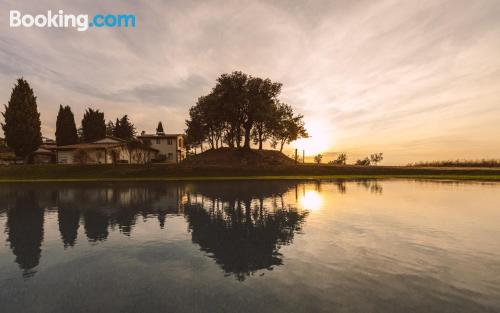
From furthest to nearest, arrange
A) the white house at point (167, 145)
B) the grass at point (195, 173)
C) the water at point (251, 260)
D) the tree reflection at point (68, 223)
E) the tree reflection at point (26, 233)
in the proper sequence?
the white house at point (167, 145) → the grass at point (195, 173) → the tree reflection at point (68, 223) → the tree reflection at point (26, 233) → the water at point (251, 260)

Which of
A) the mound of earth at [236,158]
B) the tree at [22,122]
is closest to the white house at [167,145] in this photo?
the mound of earth at [236,158]

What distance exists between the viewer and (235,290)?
832cm

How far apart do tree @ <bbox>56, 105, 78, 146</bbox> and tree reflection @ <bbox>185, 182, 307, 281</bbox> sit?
71028 mm

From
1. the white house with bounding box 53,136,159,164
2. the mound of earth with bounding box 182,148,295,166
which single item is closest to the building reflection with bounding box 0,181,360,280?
the mound of earth with bounding box 182,148,295,166

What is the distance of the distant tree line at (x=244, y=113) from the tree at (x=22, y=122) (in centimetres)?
3557

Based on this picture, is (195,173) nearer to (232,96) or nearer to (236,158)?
(236,158)

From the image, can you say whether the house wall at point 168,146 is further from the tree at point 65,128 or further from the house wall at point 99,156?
the tree at point 65,128

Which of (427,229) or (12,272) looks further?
(427,229)

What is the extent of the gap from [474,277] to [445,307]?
2.95 metres

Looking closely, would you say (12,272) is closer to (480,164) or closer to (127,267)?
(127,267)

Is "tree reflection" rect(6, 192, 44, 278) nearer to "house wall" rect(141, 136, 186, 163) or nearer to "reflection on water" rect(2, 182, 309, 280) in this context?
"reflection on water" rect(2, 182, 309, 280)

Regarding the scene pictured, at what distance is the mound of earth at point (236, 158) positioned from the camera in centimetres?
6531

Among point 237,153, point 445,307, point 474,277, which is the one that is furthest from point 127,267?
point 237,153

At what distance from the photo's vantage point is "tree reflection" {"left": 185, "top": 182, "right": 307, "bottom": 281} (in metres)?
10.8
